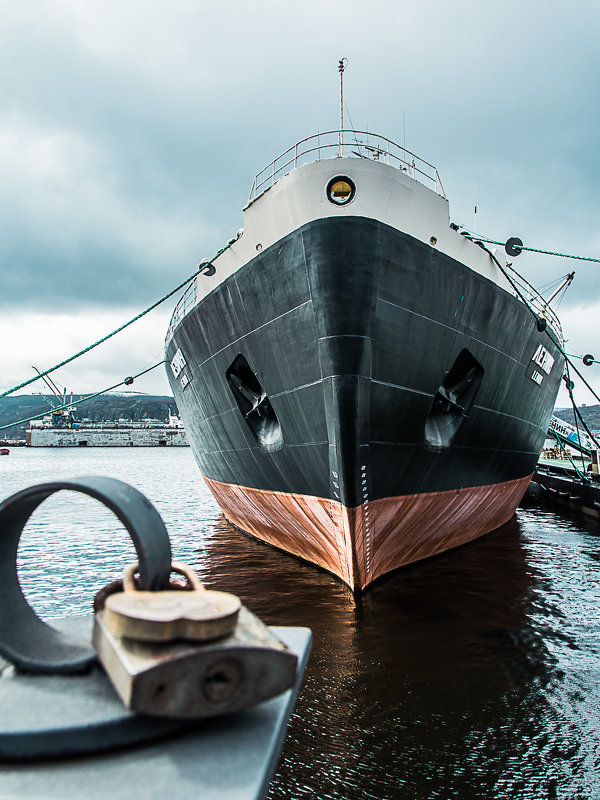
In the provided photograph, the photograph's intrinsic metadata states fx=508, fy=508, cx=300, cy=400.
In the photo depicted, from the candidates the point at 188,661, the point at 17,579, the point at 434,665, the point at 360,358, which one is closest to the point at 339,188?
the point at 360,358

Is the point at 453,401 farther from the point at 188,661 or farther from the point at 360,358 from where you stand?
the point at 188,661

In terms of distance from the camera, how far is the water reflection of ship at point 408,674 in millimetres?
3426

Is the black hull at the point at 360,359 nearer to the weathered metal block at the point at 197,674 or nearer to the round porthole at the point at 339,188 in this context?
the round porthole at the point at 339,188

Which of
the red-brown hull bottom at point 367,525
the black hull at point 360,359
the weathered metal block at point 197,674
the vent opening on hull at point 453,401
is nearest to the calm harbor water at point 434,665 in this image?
the red-brown hull bottom at point 367,525

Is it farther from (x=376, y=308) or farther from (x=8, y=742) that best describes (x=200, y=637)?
(x=376, y=308)

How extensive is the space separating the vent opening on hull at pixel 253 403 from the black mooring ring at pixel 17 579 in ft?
20.3

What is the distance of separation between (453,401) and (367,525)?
255cm

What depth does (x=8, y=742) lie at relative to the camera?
128 cm

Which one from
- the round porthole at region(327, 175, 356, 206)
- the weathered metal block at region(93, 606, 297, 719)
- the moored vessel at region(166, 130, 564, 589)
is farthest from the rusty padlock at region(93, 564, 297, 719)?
the round porthole at region(327, 175, 356, 206)

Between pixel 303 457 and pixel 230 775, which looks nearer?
pixel 230 775

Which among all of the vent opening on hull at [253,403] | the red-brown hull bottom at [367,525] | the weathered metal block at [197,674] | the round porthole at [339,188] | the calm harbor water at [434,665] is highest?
the round porthole at [339,188]

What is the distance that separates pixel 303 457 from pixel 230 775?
6.02 meters

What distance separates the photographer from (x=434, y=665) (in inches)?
191

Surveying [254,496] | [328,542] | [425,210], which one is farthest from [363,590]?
[425,210]
